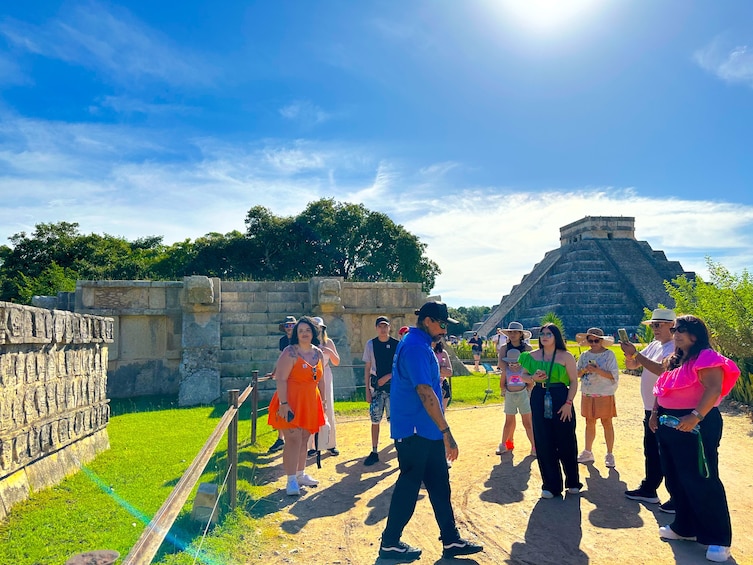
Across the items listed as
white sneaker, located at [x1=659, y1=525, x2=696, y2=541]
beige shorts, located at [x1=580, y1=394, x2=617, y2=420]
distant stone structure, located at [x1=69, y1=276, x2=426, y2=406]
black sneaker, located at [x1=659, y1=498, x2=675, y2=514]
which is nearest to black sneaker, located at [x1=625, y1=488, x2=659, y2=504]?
black sneaker, located at [x1=659, y1=498, x2=675, y2=514]

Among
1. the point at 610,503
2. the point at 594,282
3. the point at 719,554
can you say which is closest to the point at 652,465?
the point at 610,503

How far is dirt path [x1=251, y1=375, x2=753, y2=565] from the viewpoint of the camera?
415cm

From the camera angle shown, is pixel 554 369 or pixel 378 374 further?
pixel 378 374

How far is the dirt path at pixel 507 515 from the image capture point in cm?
415

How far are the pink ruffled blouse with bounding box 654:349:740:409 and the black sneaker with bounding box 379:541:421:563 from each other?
2.25m

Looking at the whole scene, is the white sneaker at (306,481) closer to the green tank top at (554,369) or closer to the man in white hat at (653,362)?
the green tank top at (554,369)

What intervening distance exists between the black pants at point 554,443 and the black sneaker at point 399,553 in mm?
1813

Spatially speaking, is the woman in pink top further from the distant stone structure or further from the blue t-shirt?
the distant stone structure

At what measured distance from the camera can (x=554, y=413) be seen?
5305mm

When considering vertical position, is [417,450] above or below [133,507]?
above

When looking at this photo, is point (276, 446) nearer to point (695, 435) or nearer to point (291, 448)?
point (291, 448)

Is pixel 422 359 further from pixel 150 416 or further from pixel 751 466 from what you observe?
pixel 150 416

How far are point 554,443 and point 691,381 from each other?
1.57m

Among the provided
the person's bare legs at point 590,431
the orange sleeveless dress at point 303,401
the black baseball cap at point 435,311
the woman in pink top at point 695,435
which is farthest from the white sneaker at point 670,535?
the orange sleeveless dress at point 303,401
